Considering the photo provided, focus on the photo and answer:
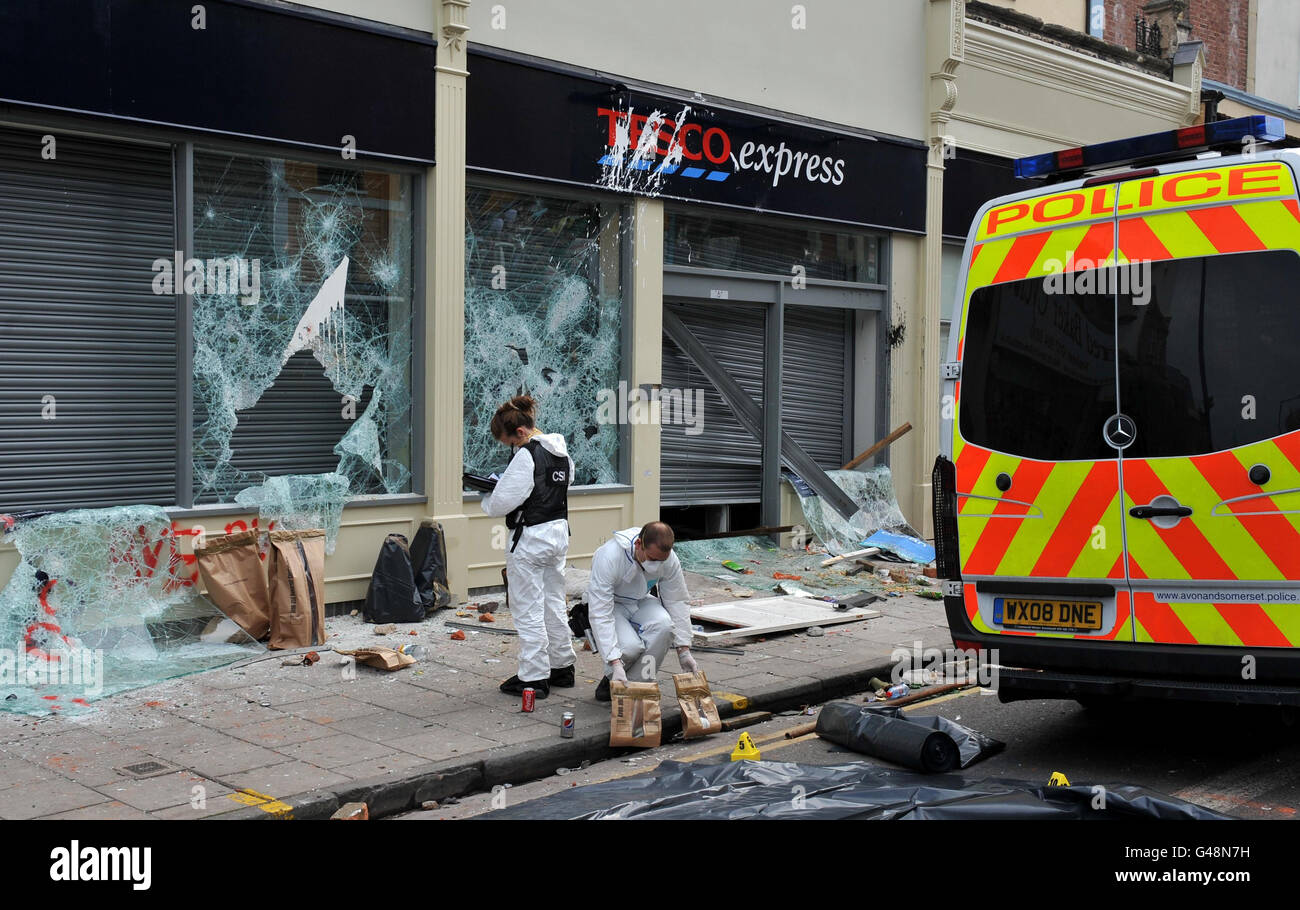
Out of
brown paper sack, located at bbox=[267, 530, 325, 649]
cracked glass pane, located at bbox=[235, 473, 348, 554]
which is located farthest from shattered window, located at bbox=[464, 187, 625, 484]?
brown paper sack, located at bbox=[267, 530, 325, 649]

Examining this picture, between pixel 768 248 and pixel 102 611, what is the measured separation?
761cm

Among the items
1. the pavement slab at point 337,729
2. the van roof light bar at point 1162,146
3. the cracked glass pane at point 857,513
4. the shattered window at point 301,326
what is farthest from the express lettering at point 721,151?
the van roof light bar at point 1162,146

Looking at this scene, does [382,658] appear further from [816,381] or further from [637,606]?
[816,381]

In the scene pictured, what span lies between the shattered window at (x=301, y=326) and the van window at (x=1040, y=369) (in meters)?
5.19

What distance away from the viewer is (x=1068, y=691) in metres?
6.07

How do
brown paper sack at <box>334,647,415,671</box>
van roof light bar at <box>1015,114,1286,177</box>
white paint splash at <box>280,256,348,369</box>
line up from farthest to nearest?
white paint splash at <box>280,256,348,369</box> → brown paper sack at <box>334,647,415,671</box> → van roof light bar at <box>1015,114,1286,177</box>

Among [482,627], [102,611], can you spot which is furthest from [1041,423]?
[102,611]

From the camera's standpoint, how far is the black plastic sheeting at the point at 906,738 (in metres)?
6.12

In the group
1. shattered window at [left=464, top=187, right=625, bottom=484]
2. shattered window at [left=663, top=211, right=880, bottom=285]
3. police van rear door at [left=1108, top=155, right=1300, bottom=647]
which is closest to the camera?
police van rear door at [left=1108, top=155, right=1300, bottom=647]

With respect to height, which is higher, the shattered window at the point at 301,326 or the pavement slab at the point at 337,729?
the shattered window at the point at 301,326

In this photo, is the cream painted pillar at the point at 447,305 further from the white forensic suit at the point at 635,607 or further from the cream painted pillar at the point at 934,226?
the cream painted pillar at the point at 934,226

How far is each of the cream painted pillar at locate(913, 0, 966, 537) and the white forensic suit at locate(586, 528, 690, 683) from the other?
25.8ft

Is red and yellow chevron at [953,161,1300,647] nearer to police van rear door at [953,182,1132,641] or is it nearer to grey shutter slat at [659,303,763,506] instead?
police van rear door at [953,182,1132,641]

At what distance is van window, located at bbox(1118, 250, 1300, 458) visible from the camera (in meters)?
5.57
